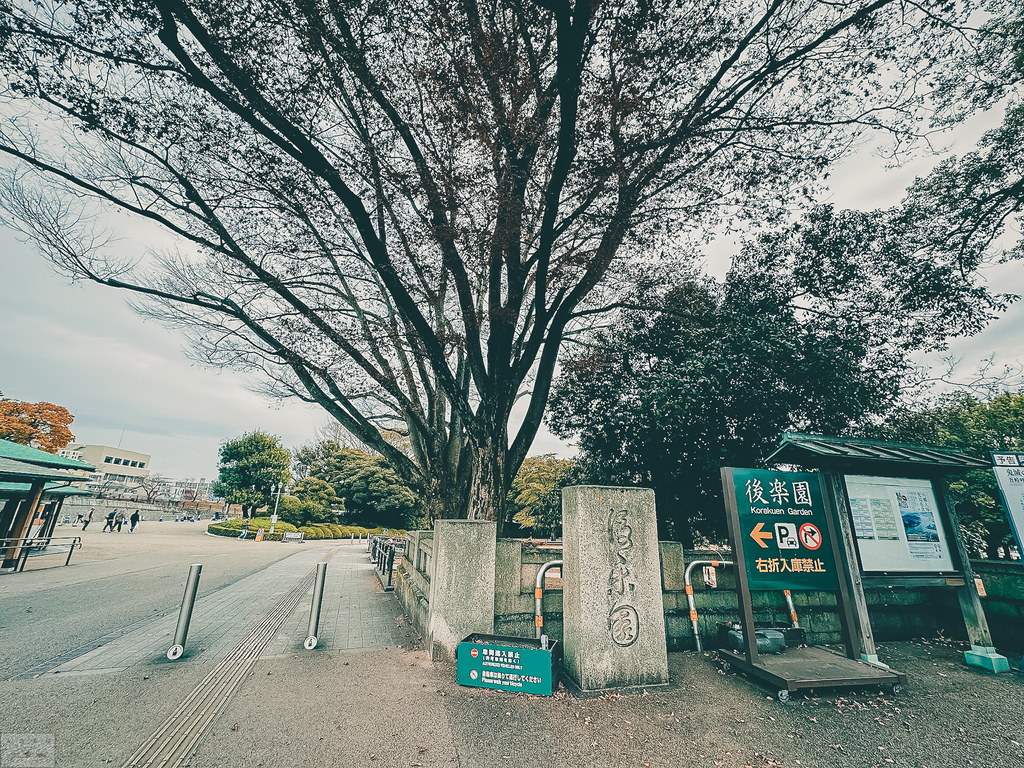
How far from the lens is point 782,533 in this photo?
197 inches

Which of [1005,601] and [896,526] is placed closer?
[896,526]

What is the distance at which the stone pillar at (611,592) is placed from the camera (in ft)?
14.1

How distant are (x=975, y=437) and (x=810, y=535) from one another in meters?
16.6

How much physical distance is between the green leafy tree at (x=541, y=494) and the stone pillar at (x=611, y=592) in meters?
8.83

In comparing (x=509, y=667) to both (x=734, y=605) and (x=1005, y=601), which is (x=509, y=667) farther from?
(x=1005, y=601)

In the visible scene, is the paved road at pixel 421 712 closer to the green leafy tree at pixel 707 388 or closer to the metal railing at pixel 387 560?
the green leafy tree at pixel 707 388

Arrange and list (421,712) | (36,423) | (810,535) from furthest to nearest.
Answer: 1. (36,423)
2. (810,535)
3. (421,712)

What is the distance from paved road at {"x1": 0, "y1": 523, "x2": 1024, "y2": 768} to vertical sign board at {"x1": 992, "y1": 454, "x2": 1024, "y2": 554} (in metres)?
1.82

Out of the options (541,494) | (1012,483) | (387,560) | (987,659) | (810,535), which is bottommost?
(987,659)

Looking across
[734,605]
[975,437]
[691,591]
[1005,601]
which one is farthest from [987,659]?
[975,437]

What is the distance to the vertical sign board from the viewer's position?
517cm

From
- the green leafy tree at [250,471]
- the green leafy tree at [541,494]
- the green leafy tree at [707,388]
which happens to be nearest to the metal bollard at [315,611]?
the green leafy tree at [707,388]

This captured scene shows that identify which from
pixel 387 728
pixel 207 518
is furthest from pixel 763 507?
pixel 207 518

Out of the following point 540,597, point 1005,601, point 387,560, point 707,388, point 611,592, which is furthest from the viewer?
point 387,560
